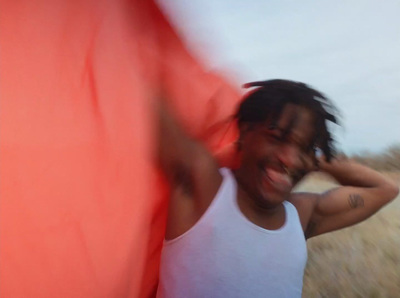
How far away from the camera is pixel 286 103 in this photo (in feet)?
3.73

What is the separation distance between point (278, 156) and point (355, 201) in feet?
1.13

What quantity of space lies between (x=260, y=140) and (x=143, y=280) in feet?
1.29

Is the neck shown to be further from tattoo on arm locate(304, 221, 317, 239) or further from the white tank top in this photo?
tattoo on arm locate(304, 221, 317, 239)

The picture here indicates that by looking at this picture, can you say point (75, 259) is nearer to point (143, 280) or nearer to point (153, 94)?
point (143, 280)

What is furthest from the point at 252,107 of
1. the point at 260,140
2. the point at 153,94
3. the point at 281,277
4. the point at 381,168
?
the point at 381,168

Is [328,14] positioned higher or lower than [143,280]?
higher

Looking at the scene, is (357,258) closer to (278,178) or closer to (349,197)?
(349,197)

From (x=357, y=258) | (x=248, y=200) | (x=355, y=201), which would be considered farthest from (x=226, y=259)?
(x=357, y=258)

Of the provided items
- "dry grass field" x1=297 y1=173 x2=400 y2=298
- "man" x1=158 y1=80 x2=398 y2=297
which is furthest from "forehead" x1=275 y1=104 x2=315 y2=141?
"dry grass field" x1=297 y1=173 x2=400 y2=298

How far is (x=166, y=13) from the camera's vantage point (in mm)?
1094

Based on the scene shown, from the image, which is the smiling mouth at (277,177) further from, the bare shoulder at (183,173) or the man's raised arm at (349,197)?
the man's raised arm at (349,197)

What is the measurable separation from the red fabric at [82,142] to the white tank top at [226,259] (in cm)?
11

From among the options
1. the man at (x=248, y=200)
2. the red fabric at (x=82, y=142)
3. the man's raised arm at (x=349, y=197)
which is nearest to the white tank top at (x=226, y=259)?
the man at (x=248, y=200)

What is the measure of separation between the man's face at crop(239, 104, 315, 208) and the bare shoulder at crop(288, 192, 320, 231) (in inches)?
5.3
